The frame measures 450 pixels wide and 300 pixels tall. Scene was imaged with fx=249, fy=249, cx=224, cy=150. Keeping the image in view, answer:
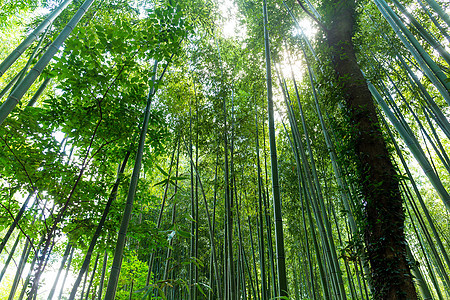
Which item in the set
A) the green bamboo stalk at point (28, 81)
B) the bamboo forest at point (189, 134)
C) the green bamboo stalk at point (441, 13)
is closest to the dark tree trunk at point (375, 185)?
the bamboo forest at point (189, 134)

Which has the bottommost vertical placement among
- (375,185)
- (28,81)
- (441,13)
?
(28,81)

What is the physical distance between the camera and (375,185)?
7.64 ft

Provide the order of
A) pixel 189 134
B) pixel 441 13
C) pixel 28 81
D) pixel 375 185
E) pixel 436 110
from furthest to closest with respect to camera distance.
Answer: pixel 189 134 → pixel 436 110 → pixel 375 185 → pixel 441 13 → pixel 28 81

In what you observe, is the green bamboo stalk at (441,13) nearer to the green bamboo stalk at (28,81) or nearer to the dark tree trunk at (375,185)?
the dark tree trunk at (375,185)

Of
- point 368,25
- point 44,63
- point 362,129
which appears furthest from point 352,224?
point 368,25

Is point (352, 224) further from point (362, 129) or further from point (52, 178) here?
point (52, 178)

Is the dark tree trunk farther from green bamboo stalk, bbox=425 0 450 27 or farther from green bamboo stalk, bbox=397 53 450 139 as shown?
green bamboo stalk, bbox=425 0 450 27

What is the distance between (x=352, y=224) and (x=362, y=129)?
1.09 m

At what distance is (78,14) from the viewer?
1.58m

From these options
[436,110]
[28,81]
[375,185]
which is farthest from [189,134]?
[436,110]

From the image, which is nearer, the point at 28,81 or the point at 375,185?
the point at 28,81

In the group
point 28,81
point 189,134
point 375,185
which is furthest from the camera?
point 189,134

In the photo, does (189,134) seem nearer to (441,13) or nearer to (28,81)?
(28,81)

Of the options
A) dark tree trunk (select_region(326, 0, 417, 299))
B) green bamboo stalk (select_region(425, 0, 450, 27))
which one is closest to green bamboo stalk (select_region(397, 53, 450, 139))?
dark tree trunk (select_region(326, 0, 417, 299))
